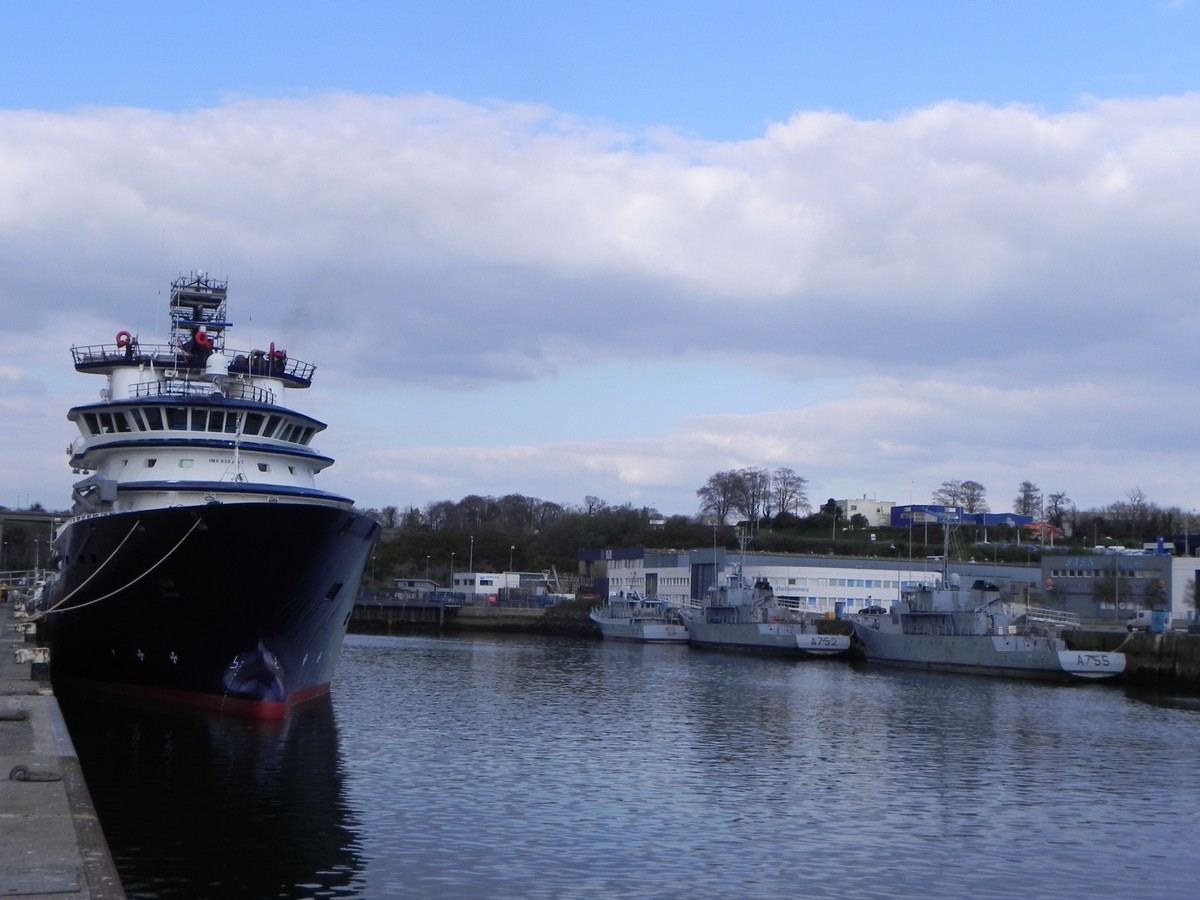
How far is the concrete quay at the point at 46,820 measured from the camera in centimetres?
1097

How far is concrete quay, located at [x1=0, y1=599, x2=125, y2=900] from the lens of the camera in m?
11.0

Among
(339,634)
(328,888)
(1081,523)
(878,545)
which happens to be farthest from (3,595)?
(1081,523)

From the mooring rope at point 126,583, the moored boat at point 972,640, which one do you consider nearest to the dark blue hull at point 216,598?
the mooring rope at point 126,583

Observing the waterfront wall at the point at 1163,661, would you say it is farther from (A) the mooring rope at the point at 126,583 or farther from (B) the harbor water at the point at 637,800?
(A) the mooring rope at the point at 126,583

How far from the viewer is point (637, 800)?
2252cm

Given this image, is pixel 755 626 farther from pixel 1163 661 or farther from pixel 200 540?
pixel 200 540

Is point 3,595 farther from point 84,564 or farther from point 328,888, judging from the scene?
point 328,888

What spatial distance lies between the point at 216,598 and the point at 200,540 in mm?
1409

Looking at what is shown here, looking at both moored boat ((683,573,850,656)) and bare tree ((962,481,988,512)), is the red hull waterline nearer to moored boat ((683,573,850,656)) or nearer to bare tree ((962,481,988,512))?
moored boat ((683,573,850,656))

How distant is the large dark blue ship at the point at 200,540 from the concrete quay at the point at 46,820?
6.65 m

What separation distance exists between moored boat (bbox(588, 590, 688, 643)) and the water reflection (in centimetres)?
6037


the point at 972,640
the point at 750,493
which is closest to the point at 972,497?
the point at 750,493

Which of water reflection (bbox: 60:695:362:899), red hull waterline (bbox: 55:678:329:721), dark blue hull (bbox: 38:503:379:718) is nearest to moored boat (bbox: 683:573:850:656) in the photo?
red hull waterline (bbox: 55:678:329:721)

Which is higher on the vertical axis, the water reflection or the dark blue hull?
the dark blue hull
